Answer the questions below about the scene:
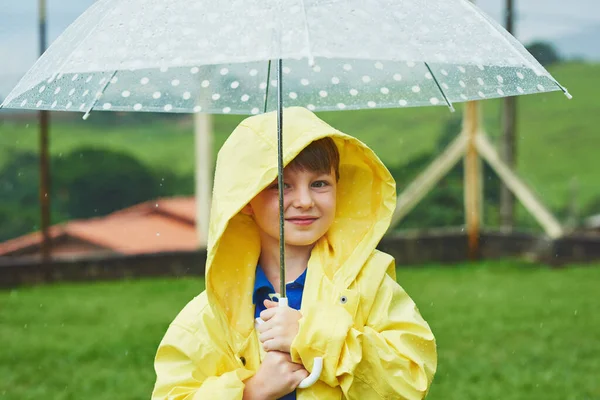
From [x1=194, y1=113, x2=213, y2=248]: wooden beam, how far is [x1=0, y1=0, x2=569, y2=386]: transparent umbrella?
4.58 metres

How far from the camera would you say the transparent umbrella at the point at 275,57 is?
1.93 meters

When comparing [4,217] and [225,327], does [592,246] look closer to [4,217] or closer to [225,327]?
[4,217]

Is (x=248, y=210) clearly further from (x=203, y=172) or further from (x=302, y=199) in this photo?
(x=203, y=172)

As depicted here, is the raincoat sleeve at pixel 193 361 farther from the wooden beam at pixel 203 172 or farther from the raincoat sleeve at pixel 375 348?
the wooden beam at pixel 203 172

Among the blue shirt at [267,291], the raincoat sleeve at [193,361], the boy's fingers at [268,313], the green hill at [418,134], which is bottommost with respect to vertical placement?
the green hill at [418,134]

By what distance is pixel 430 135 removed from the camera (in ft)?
27.8

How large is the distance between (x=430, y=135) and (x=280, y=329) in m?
6.49

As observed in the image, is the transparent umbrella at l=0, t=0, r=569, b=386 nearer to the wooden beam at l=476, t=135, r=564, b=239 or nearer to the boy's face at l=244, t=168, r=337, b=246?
the boy's face at l=244, t=168, r=337, b=246

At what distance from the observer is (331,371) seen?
83.8 inches

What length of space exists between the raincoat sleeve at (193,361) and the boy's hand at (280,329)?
0.12m

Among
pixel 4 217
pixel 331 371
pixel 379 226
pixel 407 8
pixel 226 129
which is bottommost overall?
pixel 4 217

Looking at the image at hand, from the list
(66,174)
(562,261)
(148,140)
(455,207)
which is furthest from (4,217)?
(562,261)

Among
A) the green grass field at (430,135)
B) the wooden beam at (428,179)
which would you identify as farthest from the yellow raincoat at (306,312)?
the wooden beam at (428,179)

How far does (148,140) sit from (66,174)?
2.71ft
